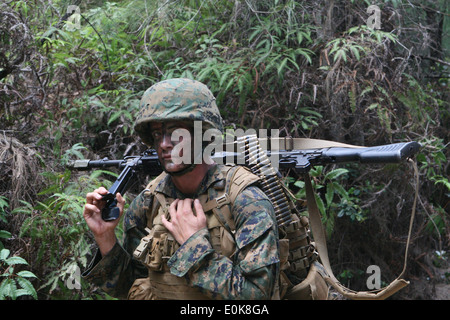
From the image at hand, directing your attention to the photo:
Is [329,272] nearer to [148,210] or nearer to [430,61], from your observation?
[148,210]

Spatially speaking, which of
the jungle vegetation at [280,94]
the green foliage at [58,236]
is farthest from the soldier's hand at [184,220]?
the jungle vegetation at [280,94]

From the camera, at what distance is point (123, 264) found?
304 centimetres

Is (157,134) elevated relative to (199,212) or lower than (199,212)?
elevated

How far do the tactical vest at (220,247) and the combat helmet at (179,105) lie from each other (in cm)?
31

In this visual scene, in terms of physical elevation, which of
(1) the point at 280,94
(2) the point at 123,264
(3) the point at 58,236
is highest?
(2) the point at 123,264

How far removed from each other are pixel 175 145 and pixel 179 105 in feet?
0.67

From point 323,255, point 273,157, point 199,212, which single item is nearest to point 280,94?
point 273,157

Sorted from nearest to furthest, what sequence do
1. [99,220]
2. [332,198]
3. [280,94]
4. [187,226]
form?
[187,226], [99,220], [332,198], [280,94]

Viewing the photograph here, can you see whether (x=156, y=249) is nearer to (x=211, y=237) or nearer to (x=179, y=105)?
(x=211, y=237)

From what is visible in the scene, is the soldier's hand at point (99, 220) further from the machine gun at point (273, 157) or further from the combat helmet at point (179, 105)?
the combat helmet at point (179, 105)

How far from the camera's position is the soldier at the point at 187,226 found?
251 cm
